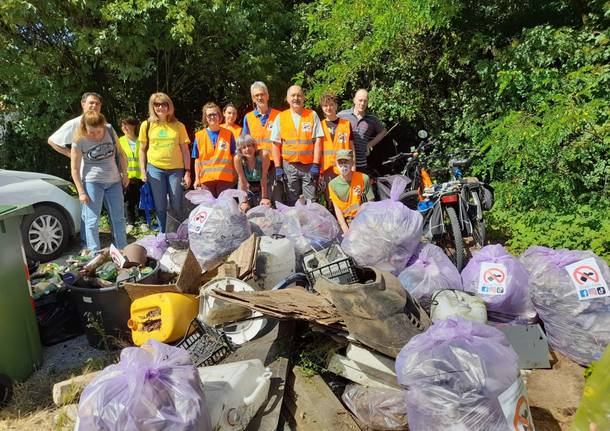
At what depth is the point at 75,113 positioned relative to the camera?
7770mm

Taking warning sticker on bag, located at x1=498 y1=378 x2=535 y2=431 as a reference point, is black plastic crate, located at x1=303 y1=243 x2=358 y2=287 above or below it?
above

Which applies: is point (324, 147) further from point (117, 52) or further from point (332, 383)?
point (117, 52)

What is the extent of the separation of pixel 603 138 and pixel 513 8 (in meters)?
2.56

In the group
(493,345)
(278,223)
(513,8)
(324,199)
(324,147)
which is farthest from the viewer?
(513,8)

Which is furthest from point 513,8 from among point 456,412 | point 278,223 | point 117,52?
point 456,412

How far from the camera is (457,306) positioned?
2938 millimetres

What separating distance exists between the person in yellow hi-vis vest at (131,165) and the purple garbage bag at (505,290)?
4833mm

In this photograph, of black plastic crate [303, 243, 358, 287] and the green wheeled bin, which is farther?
black plastic crate [303, 243, 358, 287]

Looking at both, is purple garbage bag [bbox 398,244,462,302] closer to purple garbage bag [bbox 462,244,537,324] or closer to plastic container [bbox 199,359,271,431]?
purple garbage bag [bbox 462,244,537,324]

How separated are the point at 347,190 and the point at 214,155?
1.63 metres

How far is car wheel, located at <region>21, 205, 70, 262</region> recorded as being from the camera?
5.49m

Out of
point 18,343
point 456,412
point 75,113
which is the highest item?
point 75,113

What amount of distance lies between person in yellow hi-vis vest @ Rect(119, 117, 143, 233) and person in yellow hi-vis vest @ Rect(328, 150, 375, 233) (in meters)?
3.23

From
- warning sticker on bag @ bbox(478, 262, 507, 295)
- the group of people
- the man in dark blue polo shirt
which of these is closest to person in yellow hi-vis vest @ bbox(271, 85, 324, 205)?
the group of people
